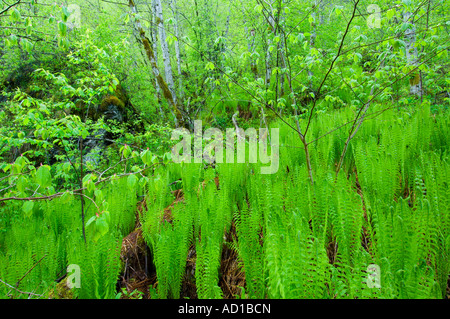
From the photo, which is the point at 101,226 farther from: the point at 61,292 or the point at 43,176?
A: the point at 61,292

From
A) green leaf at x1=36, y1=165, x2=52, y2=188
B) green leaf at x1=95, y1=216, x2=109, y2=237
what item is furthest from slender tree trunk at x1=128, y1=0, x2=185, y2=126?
green leaf at x1=95, y1=216, x2=109, y2=237

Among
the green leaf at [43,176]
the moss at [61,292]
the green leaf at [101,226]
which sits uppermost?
the green leaf at [43,176]

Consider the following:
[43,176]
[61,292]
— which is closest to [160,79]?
[43,176]

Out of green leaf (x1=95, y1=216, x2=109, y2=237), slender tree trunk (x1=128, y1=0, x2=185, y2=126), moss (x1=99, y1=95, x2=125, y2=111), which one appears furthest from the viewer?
moss (x1=99, y1=95, x2=125, y2=111)

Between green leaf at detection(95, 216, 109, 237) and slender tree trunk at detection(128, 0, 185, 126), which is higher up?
slender tree trunk at detection(128, 0, 185, 126)

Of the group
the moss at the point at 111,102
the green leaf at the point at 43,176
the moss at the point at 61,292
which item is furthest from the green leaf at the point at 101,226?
the moss at the point at 111,102

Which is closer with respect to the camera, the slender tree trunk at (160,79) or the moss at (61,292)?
the moss at (61,292)

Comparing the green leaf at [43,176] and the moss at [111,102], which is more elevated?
the moss at [111,102]

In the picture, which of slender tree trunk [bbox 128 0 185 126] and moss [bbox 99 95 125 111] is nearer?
slender tree trunk [bbox 128 0 185 126]

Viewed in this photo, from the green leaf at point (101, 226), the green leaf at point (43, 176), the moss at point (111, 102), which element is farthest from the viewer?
the moss at point (111, 102)

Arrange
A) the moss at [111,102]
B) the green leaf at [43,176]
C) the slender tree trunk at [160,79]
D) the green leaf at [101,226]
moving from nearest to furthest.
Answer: the green leaf at [101,226]
the green leaf at [43,176]
the slender tree trunk at [160,79]
the moss at [111,102]

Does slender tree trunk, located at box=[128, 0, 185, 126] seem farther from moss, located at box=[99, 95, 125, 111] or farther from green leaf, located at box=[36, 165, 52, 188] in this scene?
green leaf, located at box=[36, 165, 52, 188]

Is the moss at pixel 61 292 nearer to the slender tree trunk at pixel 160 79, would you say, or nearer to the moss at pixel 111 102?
the slender tree trunk at pixel 160 79

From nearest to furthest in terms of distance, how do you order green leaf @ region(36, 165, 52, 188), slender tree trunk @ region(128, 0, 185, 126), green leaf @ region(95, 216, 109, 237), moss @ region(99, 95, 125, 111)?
1. green leaf @ region(95, 216, 109, 237)
2. green leaf @ region(36, 165, 52, 188)
3. slender tree trunk @ region(128, 0, 185, 126)
4. moss @ region(99, 95, 125, 111)
